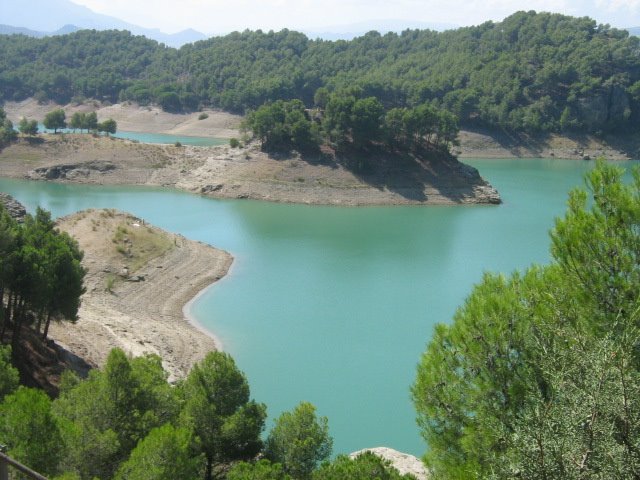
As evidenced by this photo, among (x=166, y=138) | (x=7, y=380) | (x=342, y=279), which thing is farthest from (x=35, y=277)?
(x=166, y=138)

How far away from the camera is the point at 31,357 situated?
16609mm

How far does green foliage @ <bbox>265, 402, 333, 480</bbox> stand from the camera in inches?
454

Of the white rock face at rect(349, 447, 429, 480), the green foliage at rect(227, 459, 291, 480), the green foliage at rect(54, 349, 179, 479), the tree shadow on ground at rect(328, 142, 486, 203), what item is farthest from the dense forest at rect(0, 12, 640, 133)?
the green foliage at rect(227, 459, 291, 480)

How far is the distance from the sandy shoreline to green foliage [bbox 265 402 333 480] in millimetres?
7356

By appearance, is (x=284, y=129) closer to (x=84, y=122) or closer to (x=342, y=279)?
(x=84, y=122)

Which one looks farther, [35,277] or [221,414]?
[35,277]

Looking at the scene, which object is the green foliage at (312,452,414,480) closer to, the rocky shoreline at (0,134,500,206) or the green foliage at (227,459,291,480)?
the green foliage at (227,459,291,480)

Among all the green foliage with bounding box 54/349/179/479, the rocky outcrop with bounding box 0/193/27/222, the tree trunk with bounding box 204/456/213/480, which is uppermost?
the green foliage with bounding box 54/349/179/479

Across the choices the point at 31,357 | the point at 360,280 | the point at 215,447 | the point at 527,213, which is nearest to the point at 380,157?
the point at 527,213

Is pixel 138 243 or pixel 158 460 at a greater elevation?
pixel 158 460

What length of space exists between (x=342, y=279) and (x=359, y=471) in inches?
810

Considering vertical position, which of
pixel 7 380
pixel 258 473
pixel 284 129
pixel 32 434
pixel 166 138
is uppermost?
pixel 284 129

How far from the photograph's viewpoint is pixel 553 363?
636 centimetres

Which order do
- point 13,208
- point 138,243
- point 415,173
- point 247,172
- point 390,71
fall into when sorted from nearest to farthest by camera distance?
point 138,243, point 13,208, point 415,173, point 247,172, point 390,71
